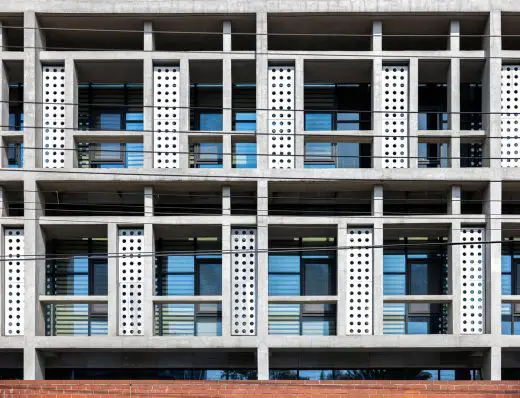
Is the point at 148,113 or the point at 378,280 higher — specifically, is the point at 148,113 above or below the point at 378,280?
above

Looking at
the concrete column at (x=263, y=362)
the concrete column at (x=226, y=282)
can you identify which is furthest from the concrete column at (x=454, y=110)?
the concrete column at (x=263, y=362)

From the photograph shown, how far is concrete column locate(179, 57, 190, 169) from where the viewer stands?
1998cm

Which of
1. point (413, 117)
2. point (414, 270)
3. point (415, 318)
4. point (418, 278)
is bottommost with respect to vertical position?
point (415, 318)

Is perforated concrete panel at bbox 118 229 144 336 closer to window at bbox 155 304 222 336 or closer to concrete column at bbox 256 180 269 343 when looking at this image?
window at bbox 155 304 222 336

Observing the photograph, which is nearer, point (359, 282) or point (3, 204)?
point (359, 282)

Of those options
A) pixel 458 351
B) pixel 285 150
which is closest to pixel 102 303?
pixel 285 150

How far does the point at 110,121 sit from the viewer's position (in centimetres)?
2275

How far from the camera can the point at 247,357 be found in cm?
2139

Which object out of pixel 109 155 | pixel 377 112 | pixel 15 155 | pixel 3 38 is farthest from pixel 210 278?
pixel 3 38

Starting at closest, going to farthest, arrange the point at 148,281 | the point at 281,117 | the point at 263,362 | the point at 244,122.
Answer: the point at 263,362 < the point at 148,281 < the point at 281,117 < the point at 244,122

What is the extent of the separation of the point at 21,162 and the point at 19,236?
2466 millimetres

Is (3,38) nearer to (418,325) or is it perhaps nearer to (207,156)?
(207,156)

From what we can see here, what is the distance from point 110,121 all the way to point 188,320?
21.6 ft

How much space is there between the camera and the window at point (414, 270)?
72.2ft
